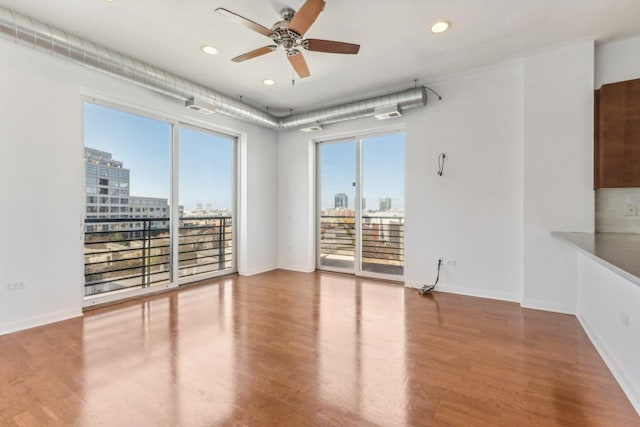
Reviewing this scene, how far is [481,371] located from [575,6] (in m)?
3.32

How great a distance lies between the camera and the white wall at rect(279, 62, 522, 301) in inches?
150

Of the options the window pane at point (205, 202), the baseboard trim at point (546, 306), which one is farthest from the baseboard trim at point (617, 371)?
the window pane at point (205, 202)

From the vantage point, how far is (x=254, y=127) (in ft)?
18.3

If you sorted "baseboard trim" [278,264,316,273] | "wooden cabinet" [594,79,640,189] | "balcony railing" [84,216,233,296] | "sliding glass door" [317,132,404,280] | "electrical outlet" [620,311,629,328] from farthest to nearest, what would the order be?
"baseboard trim" [278,264,316,273]
"sliding glass door" [317,132,404,280]
"balcony railing" [84,216,233,296]
"wooden cabinet" [594,79,640,189]
"electrical outlet" [620,311,629,328]

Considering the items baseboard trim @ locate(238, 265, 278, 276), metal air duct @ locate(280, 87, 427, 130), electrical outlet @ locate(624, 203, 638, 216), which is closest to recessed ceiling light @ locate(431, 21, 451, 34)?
metal air duct @ locate(280, 87, 427, 130)

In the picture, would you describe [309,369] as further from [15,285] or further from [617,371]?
[15,285]

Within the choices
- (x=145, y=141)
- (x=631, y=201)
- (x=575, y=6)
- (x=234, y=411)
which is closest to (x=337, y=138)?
(x=145, y=141)

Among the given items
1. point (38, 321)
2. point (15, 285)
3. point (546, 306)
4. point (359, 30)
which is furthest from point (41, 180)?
point (546, 306)

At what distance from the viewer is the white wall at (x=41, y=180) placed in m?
2.89

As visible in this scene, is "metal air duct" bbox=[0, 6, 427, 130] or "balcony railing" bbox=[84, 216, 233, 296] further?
"balcony railing" bbox=[84, 216, 233, 296]

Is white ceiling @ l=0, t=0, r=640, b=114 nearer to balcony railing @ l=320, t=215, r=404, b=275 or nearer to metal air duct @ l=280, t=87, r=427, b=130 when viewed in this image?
metal air duct @ l=280, t=87, r=427, b=130

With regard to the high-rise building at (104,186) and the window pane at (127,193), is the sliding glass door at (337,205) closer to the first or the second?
the window pane at (127,193)

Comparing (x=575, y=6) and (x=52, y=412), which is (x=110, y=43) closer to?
(x=52, y=412)

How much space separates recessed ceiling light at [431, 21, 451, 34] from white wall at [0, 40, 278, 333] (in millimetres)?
3759
